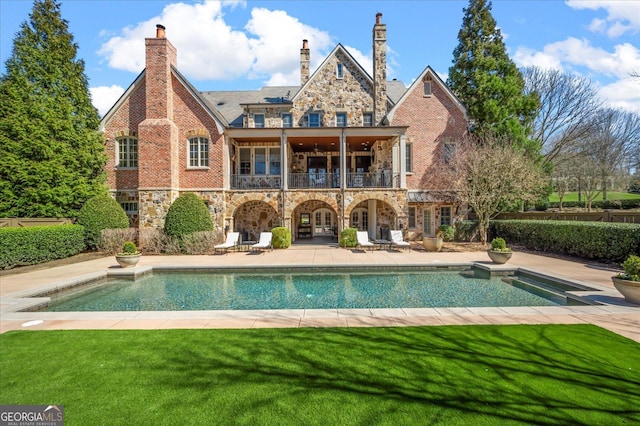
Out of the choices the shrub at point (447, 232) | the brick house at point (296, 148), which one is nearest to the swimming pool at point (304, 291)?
the brick house at point (296, 148)

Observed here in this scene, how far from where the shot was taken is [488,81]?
19875 mm

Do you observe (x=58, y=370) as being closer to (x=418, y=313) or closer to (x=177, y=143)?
(x=418, y=313)

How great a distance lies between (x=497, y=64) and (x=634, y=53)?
10.2 m

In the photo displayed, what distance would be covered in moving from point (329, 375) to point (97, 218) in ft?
53.4

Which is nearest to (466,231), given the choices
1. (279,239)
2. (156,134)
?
(279,239)

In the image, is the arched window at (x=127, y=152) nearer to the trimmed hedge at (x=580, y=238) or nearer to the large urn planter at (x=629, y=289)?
the large urn planter at (x=629, y=289)

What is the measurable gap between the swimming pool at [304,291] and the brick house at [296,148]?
7.36 meters

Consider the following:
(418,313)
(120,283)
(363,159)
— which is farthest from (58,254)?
(363,159)

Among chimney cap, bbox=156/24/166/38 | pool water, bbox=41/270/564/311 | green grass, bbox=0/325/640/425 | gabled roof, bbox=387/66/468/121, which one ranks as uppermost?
chimney cap, bbox=156/24/166/38

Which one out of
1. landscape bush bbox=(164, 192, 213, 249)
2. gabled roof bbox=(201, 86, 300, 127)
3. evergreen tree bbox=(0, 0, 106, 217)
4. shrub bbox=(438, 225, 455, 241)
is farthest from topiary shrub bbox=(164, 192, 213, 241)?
shrub bbox=(438, 225, 455, 241)

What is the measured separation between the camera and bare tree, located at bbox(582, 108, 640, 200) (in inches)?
1228

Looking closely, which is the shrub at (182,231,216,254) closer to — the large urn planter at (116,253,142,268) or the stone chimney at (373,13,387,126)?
the large urn planter at (116,253,142,268)

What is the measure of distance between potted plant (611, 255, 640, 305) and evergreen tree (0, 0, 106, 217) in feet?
68.0

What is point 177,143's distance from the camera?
1811 centimetres
